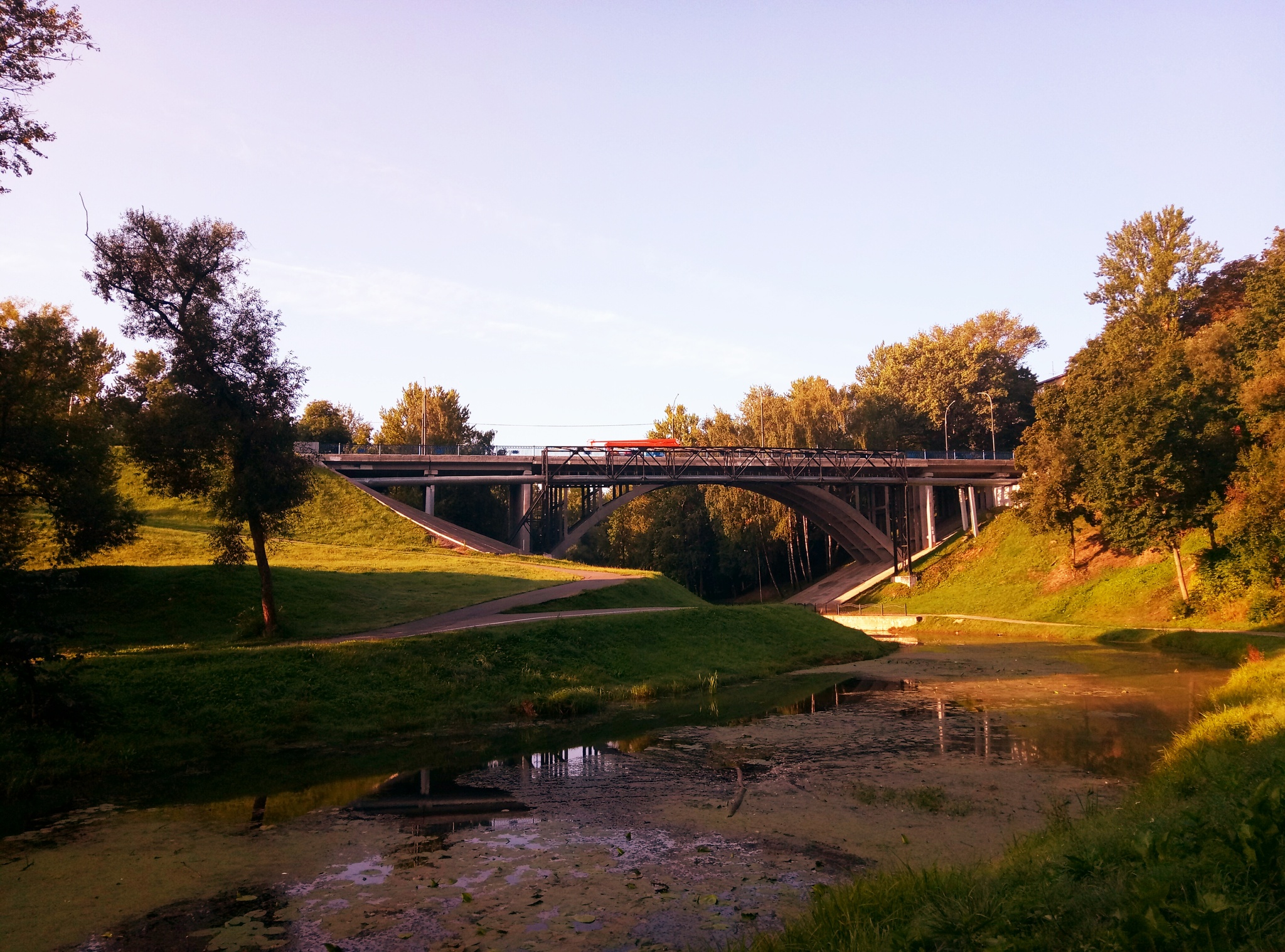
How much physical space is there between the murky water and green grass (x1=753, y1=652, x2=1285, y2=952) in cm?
152

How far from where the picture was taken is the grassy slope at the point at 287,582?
3061 centimetres

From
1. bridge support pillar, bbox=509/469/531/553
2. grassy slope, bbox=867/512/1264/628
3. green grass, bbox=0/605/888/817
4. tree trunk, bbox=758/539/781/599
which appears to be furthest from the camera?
tree trunk, bbox=758/539/781/599

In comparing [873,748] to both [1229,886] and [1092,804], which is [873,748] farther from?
[1229,886]

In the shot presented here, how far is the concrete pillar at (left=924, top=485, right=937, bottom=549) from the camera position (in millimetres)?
85375

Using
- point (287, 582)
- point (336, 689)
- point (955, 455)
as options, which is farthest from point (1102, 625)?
point (287, 582)

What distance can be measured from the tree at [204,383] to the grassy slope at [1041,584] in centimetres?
4367

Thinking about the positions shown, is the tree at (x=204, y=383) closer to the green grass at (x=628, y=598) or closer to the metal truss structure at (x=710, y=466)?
the green grass at (x=628, y=598)

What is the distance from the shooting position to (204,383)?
1128 inches

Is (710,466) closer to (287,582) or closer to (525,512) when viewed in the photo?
(525,512)

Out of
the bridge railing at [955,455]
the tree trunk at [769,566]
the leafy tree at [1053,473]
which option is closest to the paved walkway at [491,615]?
the leafy tree at [1053,473]

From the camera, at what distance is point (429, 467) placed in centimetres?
7719

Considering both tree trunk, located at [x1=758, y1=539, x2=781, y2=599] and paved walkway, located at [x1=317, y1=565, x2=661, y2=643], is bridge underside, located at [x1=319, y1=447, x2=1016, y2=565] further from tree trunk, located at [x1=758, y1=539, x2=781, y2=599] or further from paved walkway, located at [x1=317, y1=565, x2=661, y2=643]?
paved walkway, located at [x1=317, y1=565, x2=661, y2=643]

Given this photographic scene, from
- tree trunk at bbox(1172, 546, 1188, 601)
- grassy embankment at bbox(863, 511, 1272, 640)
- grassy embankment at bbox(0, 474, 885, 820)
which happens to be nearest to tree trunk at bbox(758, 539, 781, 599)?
grassy embankment at bbox(863, 511, 1272, 640)

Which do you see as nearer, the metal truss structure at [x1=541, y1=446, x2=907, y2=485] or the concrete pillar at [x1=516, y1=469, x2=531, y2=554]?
the metal truss structure at [x1=541, y1=446, x2=907, y2=485]
